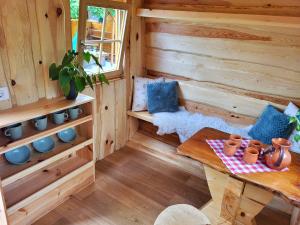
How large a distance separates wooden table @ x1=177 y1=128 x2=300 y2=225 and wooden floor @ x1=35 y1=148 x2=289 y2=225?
1.62ft

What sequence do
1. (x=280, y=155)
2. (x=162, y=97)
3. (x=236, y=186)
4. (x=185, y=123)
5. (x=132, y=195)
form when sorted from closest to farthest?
(x=280, y=155) < (x=236, y=186) < (x=132, y=195) < (x=185, y=123) < (x=162, y=97)

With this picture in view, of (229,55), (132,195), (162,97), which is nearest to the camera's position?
(132,195)

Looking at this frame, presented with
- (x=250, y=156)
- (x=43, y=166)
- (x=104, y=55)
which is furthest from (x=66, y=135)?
(x=250, y=156)

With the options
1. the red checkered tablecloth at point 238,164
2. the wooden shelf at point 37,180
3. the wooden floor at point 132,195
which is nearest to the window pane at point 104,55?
the wooden shelf at point 37,180

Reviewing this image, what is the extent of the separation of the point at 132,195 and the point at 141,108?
3.47ft

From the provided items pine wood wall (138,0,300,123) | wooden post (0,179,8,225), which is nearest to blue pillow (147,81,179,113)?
pine wood wall (138,0,300,123)

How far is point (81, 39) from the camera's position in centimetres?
217

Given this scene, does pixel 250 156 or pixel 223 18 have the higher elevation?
pixel 223 18

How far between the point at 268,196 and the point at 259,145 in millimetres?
308

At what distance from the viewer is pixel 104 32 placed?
2.39m

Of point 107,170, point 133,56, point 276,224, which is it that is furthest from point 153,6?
point 276,224

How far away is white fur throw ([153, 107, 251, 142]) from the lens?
2.41 m

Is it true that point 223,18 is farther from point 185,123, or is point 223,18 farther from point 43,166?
point 43,166

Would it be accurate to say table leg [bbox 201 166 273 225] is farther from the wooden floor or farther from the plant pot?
the plant pot
